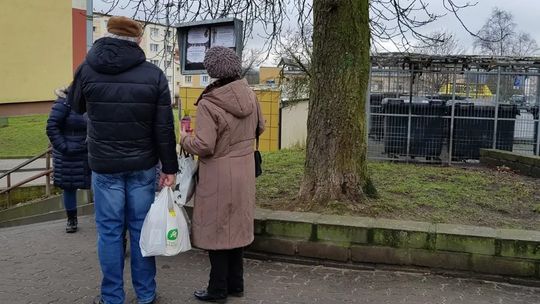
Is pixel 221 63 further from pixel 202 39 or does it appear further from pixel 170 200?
pixel 202 39

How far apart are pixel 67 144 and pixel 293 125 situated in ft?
→ 44.0

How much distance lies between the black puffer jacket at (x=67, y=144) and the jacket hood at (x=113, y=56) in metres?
2.13

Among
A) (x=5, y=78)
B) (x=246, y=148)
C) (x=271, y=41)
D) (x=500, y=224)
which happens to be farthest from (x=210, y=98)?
(x=5, y=78)

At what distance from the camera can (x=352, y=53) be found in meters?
5.58

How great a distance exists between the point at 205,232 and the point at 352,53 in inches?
101

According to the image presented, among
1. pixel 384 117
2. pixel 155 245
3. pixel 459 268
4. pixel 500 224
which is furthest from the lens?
pixel 384 117

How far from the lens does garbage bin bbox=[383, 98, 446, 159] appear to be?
12.3m

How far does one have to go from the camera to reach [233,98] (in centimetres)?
387

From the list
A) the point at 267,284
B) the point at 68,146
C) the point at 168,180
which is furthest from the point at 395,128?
the point at 168,180

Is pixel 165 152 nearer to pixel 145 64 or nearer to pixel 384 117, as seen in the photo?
pixel 145 64

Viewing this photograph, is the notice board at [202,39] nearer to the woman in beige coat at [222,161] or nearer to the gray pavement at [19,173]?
the woman in beige coat at [222,161]

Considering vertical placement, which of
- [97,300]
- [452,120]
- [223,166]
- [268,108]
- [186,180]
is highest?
[268,108]

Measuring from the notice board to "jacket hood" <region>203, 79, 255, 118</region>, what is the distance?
1.58m

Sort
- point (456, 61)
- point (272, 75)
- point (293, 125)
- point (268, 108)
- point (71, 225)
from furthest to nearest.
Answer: point (272, 75) → point (293, 125) → point (268, 108) → point (456, 61) → point (71, 225)
